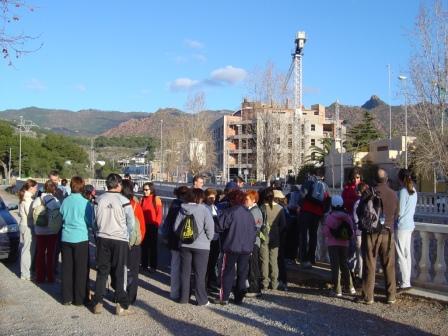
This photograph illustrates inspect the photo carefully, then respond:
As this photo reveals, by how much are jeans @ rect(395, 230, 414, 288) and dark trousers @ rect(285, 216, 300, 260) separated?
2444 millimetres

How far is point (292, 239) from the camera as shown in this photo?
1009 centimetres

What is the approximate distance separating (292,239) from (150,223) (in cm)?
277

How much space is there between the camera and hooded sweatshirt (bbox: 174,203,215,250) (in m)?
7.72

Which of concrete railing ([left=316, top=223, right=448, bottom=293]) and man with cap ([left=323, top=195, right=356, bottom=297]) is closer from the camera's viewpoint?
concrete railing ([left=316, top=223, right=448, bottom=293])

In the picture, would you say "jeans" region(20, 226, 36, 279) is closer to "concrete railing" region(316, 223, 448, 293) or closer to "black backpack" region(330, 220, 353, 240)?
"black backpack" region(330, 220, 353, 240)

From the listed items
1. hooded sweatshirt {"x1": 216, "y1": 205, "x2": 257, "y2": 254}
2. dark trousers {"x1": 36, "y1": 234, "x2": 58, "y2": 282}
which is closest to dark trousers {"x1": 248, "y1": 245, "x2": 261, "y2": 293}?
hooded sweatshirt {"x1": 216, "y1": 205, "x2": 257, "y2": 254}

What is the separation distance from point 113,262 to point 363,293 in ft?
11.5

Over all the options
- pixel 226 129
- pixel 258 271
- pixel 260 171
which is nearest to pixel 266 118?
pixel 260 171

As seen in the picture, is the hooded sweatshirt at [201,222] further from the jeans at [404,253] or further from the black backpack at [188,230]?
the jeans at [404,253]

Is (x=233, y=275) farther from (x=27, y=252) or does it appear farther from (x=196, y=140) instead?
(x=196, y=140)

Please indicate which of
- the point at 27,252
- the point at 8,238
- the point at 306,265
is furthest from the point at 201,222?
the point at 8,238

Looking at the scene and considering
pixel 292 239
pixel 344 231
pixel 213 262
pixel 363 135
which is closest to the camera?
pixel 344 231

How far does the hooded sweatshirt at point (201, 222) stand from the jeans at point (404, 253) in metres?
2.66

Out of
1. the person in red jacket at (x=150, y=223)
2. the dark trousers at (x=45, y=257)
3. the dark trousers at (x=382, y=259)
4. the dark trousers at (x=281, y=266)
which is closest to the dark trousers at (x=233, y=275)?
the dark trousers at (x=281, y=266)
